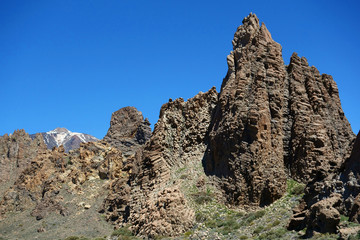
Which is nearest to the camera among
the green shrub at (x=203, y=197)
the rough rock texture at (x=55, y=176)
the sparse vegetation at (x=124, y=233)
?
the green shrub at (x=203, y=197)

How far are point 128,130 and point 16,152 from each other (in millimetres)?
34303

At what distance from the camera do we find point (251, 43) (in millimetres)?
55594

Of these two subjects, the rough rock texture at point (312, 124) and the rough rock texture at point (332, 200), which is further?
the rough rock texture at point (312, 124)

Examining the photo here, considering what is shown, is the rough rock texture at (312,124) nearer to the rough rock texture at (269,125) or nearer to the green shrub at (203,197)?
the rough rock texture at (269,125)

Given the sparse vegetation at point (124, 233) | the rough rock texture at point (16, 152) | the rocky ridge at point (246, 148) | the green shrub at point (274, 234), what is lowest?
the green shrub at point (274, 234)

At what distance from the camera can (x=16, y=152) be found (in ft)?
384

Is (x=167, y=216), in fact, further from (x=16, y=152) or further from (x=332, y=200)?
(x=16, y=152)

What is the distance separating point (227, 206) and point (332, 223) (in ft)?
62.8

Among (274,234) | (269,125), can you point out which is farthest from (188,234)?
(269,125)

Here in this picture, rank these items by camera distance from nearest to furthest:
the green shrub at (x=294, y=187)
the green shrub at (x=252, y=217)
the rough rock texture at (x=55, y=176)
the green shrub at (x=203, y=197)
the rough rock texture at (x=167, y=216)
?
the green shrub at (x=252, y=217) < the green shrub at (x=294, y=187) < the rough rock texture at (x=167, y=216) < the green shrub at (x=203, y=197) < the rough rock texture at (x=55, y=176)

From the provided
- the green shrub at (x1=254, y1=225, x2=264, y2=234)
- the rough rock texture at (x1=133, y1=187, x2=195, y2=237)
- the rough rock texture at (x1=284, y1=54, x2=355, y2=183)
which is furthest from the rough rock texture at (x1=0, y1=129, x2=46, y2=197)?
the green shrub at (x1=254, y1=225, x2=264, y2=234)

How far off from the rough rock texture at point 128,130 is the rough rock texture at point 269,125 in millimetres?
54302

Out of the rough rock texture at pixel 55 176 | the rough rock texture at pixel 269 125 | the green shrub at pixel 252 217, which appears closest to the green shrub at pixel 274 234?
the green shrub at pixel 252 217

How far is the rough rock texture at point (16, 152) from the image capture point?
110m
